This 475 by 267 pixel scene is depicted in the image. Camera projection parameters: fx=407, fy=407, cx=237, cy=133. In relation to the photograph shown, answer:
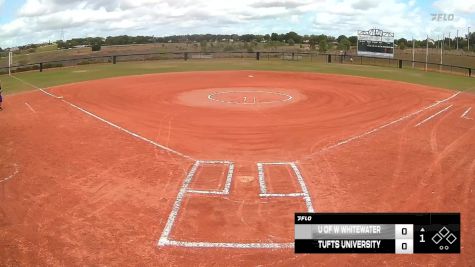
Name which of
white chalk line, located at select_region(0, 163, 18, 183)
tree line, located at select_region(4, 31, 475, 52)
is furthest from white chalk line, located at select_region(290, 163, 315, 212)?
tree line, located at select_region(4, 31, 475, 52)

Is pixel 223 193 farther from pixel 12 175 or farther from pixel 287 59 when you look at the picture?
pixel 287 59

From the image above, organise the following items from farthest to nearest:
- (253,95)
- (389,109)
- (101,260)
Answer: (253,95) → (389,109) → (101,260)

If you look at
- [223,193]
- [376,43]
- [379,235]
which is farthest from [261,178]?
[376,43]

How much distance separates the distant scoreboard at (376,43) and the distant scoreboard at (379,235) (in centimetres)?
5139

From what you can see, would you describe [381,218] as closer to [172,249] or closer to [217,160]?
[172,249]

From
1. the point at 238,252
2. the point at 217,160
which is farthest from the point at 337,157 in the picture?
the point at 238,252

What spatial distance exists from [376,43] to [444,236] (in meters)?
52.6

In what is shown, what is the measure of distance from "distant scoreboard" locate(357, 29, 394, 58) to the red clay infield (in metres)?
32.2

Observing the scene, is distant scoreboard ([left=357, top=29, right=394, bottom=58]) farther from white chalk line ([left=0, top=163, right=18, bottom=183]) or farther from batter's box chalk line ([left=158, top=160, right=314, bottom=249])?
white chalk line ([left=0, top=163, right=18, bottom=183])

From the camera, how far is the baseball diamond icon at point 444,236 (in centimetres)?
833

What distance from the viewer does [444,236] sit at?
8.46 metres

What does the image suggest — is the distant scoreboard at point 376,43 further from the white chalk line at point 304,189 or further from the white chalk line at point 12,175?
the white chalk line at point 12,175

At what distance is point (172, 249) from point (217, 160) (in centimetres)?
606

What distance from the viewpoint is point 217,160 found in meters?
14.5
